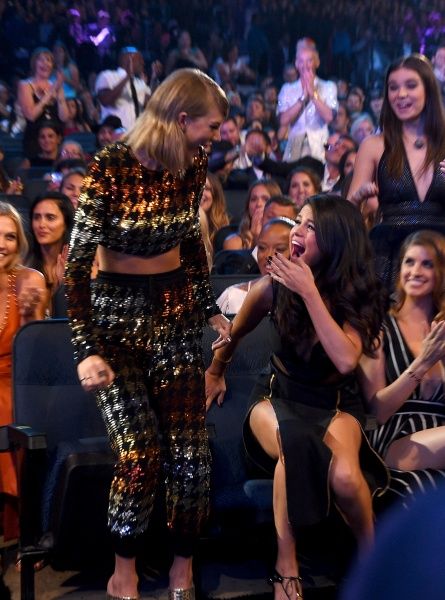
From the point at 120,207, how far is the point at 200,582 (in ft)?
3.82

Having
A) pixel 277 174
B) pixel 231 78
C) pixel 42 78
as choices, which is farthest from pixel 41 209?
pixel 231 78

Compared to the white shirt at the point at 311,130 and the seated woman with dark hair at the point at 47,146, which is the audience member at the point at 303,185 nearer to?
the white shirt at the point at 311,130

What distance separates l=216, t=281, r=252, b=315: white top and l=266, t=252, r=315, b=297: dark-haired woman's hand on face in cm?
102

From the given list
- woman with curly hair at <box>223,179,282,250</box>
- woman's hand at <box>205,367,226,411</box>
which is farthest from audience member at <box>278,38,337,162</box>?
woman's hand at <box>205,367,226,411</box>

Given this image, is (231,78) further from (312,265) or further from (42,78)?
(312,265)

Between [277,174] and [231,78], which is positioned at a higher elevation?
[231,78]

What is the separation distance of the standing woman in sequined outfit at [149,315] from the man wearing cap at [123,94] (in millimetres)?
6405

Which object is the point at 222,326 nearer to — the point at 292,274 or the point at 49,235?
the point at 292,274

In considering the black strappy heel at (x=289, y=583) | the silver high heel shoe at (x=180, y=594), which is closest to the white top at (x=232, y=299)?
the black strappy heel at (x=289, y=583)

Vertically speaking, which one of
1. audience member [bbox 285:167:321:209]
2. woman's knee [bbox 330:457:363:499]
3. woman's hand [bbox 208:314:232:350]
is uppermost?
audience member [bbox 285:167:321:209]

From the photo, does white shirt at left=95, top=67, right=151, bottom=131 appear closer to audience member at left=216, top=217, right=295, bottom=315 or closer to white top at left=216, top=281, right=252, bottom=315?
audience member at left=216, top=217, right=295, bottom=315

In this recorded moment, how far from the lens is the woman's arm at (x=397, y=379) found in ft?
10.1

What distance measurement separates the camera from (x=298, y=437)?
286 cm

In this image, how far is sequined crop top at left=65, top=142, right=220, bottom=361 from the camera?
254 cm
